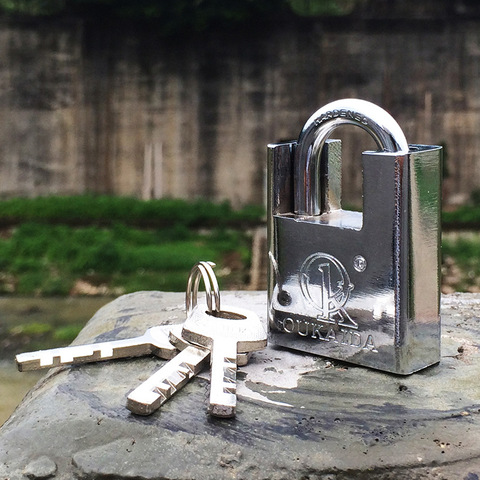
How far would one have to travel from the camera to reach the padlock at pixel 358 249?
6.80 feet

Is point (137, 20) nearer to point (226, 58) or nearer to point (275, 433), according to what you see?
point (226, 58)

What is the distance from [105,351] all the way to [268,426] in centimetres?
52

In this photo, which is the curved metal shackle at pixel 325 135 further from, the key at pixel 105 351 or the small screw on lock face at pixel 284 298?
the key at pixel 105 351

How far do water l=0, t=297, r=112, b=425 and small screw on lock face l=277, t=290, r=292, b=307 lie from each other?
8.23 ft

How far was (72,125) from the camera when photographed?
8.73m

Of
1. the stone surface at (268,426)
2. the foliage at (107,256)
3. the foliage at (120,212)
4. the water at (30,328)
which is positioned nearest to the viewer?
the stone surface at (268,426)

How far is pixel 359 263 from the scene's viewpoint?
2.14m

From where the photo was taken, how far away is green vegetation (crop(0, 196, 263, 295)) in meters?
7.32

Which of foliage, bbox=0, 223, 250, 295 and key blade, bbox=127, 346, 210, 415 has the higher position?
key blade, bbox=127, 346, 210, 415

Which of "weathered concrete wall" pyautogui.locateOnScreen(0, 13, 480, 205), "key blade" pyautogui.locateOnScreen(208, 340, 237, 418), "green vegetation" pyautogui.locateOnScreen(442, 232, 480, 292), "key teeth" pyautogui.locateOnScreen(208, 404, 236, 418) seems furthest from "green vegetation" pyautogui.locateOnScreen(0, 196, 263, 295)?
"key teeth" pyautogui.locateOnScreen(208, 404, 236, 418)

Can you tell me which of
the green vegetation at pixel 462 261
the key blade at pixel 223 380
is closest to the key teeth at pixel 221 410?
the key blade at pixel 223 380

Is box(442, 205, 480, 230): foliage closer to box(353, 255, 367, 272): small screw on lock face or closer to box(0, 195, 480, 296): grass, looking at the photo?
box(0, 195, 480, 296): grass

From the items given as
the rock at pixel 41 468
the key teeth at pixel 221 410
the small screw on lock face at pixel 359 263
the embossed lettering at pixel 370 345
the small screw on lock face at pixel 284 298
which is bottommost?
the rock at pixel 41 468

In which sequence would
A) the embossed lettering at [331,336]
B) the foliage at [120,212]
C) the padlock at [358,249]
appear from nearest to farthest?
the padlock at [358,249]
the embossed lettering at [331,336]
the foliage at [120,212]
